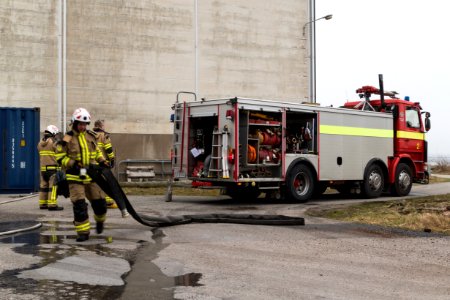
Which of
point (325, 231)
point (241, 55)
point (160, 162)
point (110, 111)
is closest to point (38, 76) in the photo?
point (110, 111)

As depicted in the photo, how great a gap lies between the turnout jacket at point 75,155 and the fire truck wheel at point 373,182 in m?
9.39

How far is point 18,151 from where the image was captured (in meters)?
16.3

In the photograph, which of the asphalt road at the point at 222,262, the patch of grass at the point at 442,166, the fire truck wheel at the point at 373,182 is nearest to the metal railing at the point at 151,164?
the fire truck wheel at the point at 373,182

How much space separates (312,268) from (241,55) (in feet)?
64.4

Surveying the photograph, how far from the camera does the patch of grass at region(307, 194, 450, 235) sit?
9586 mm

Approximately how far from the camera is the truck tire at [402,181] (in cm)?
1602

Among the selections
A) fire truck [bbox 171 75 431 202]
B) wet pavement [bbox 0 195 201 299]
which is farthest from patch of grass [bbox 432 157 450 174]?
wet pavement [bbox 0 195 201 299]

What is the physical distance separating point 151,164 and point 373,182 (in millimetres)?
10334

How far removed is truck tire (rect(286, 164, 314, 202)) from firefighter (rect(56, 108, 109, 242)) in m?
6.30

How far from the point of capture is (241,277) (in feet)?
18.5

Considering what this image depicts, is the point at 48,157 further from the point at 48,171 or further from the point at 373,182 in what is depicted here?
the point at 373,182

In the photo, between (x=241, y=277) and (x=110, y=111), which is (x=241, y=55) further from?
(x=241, y=277)

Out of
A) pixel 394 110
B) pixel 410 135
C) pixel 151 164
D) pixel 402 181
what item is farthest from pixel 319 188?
pixel 151 164

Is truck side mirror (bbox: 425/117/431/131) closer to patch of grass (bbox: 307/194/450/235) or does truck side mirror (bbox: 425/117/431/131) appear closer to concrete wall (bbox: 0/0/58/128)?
patch of grass (bbox: 307/194/450/235)
